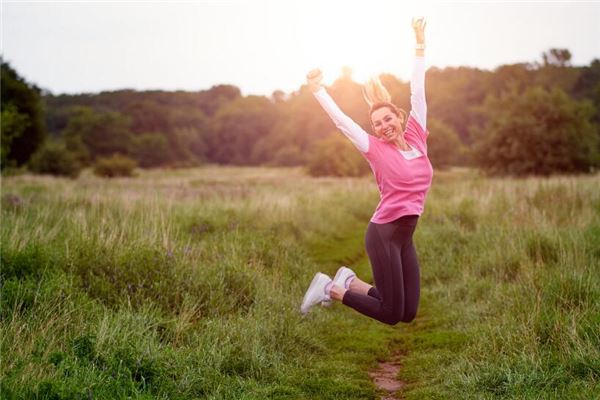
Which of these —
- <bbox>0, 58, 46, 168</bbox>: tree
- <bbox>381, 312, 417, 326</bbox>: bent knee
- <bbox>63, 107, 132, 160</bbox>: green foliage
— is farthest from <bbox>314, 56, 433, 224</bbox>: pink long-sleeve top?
<bbox>63, 107, 132, 160</bbox>: green foliage

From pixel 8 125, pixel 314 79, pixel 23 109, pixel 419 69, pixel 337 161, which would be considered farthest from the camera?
pixel 337 161

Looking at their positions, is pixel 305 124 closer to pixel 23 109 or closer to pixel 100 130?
pixel 100 130

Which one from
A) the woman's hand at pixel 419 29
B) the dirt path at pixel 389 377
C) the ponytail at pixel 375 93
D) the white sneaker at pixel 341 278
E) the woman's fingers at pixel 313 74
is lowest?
the dirt path at pixel 389 377

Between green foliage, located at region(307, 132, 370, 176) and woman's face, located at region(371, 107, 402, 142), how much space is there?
38.7m

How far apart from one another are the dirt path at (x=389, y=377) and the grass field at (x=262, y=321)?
0.34 ft

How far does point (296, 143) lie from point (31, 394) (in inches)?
3055

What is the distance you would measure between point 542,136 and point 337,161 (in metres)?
14.7

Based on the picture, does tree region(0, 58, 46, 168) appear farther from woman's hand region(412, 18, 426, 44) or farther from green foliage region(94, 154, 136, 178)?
woman's hand region(412, 18, 426, 44)

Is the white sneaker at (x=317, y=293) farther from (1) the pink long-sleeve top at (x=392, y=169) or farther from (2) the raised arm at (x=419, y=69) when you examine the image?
(2) the raised arm at (x=419, y=69)

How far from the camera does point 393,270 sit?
543 centimetres

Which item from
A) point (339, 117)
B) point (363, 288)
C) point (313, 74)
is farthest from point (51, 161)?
point (339, 117)

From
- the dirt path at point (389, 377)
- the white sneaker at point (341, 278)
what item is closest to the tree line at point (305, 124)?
the white sneaker at point (341, 278)

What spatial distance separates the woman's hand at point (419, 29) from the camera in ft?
18.1

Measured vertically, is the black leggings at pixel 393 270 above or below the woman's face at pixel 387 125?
below
